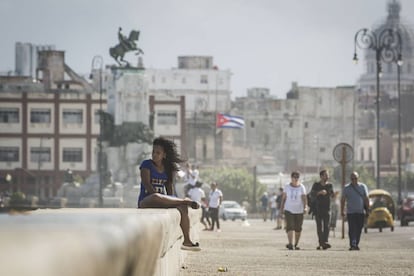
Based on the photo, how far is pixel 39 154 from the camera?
5527 inches

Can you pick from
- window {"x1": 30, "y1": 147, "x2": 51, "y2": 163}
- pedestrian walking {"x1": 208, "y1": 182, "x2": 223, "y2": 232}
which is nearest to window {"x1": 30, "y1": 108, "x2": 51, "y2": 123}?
window {"x1": 30, "y1": 147, "x2": 51, "y2": 163}

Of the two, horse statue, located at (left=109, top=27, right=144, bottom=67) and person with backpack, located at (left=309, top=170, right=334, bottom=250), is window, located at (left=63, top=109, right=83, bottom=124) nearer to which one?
horse statue, located at (left=109, top=27, right=144, bottom=67)

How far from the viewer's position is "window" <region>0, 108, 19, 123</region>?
144 m

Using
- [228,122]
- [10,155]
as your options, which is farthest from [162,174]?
[228,122]

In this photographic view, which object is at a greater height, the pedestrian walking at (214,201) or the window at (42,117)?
the window at (42,117)

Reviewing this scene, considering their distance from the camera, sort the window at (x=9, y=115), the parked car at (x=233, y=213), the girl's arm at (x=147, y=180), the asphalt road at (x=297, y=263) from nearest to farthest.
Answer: the girl's arm at (x=147, y=180) < the asphalt road at (x=297, y=263) < the parked car at (x=233, y=213) < the window at (x=9, y=115)

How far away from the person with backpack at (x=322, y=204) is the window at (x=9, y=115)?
386 ft

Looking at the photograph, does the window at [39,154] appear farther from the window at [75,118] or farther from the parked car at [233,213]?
the parked car at [233,213]

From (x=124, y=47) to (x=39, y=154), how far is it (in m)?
43.3

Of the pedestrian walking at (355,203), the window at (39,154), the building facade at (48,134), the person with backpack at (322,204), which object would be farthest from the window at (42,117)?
the pedestrian walking at (355,203)

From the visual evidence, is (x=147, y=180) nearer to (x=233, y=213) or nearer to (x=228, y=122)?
(x=233, y=213)

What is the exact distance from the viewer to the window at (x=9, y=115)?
143625 millimetres

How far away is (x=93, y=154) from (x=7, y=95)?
11.6 m

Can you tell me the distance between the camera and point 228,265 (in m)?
18.4
